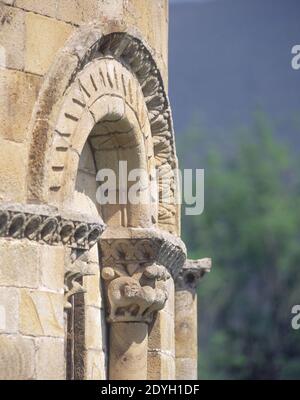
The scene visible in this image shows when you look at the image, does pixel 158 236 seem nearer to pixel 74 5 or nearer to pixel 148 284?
pixel 148 284

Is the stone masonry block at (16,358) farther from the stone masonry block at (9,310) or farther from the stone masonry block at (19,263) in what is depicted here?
the stone masonry block at (19,263)

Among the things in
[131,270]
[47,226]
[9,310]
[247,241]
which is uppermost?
[247,241]

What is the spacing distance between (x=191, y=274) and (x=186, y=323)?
0.43 meters

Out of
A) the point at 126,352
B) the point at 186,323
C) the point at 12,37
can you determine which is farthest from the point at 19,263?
the point at 186,323

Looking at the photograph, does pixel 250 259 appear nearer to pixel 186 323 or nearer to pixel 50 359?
pixel 186 323

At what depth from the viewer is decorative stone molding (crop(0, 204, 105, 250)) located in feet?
47.8

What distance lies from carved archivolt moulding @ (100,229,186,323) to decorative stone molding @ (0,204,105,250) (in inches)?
35.1

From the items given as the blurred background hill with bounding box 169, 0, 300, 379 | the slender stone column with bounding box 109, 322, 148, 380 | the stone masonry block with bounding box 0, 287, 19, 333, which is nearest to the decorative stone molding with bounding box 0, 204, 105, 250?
the stone masonry block with bounding box 0, 287, 19, 333

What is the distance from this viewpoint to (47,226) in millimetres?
14883

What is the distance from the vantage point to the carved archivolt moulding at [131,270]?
16.5 m

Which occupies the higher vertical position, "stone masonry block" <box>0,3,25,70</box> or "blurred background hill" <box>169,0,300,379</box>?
"blurred background hill" <box>169,0,300,379</box>

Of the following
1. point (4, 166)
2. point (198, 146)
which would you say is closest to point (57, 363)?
point (4, 166)

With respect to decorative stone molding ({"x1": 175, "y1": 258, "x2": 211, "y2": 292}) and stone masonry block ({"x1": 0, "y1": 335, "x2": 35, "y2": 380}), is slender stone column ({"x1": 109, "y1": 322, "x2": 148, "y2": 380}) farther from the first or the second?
decorative stone molding ({"x1": 175, "y1": 258, "x2": 211, "y2": 292})
